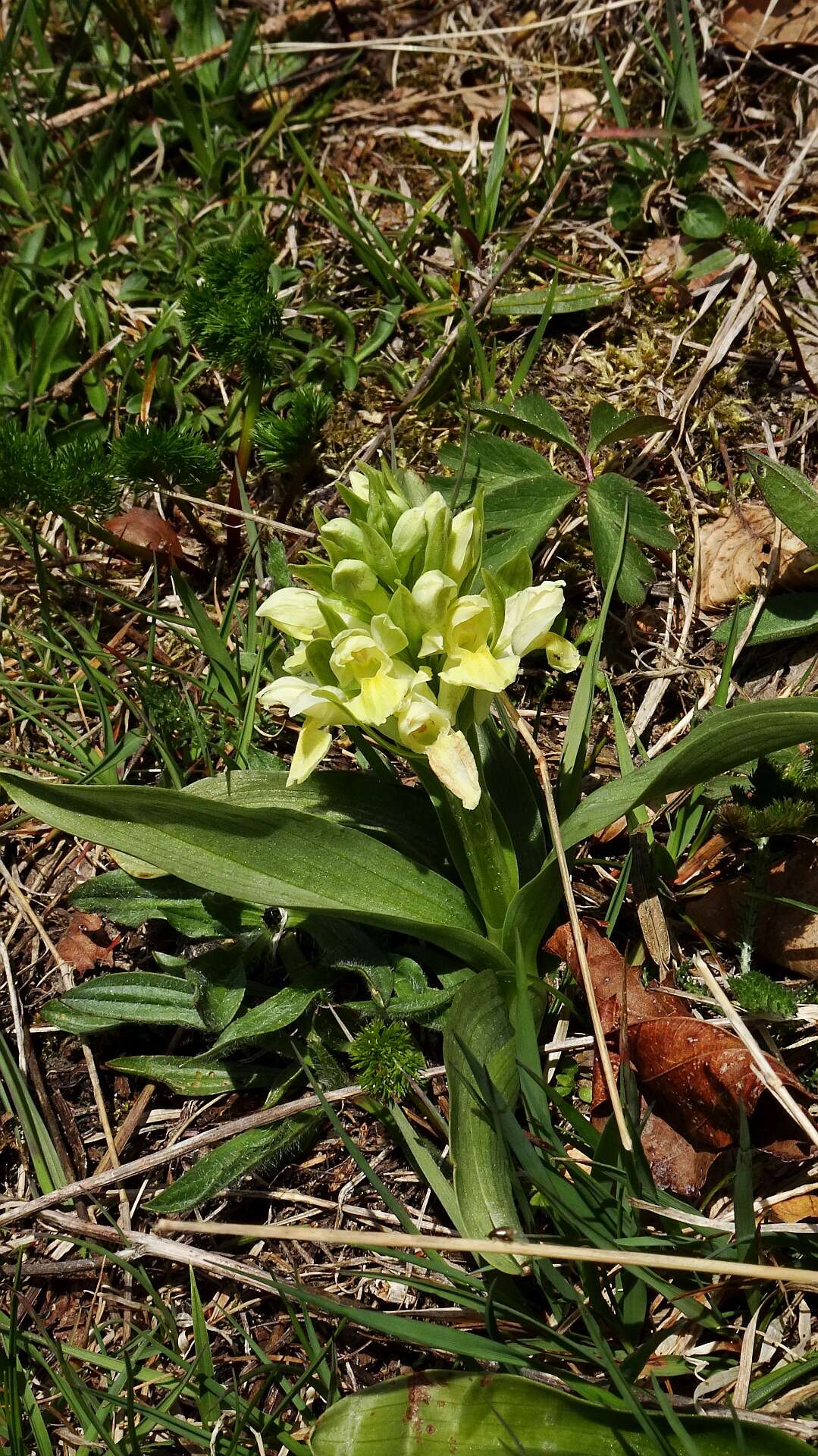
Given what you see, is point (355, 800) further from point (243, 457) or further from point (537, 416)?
point (243, 457)

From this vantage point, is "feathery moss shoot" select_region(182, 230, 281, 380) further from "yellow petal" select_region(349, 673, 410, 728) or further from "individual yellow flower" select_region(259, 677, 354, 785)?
"yellow petal" select_region(349, 673, 410, 728)

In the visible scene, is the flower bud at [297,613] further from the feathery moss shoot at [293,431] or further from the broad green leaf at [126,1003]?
the feathery moss shoot at [293,431]

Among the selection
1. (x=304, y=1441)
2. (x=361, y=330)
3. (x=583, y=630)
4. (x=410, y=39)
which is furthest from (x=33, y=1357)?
(x=410, y=39)

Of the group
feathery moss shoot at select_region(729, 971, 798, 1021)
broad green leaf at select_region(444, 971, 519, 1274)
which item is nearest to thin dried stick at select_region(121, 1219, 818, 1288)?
broad green leaf at select_region(444, 971, 519, 1274)

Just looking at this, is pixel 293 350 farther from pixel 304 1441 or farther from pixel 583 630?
pixel 304 1441

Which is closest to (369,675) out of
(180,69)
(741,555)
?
(741,555)
